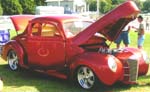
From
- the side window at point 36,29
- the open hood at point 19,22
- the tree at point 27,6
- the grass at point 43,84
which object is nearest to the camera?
the grass at point 43,84

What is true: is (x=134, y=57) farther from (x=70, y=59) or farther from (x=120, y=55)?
(x=70, y=59)

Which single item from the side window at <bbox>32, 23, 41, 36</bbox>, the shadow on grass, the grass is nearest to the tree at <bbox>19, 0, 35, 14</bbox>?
the shadow on grass

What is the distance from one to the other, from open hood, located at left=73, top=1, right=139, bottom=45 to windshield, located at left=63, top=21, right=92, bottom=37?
1.00ft

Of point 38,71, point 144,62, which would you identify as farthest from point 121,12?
point 38,71

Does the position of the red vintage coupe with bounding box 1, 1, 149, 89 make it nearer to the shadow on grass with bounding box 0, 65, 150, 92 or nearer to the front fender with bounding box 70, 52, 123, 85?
the front fender with bounding box 70, 52, 123, 85

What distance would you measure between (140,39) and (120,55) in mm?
4282

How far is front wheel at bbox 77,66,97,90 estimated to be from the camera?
9227 millimetres

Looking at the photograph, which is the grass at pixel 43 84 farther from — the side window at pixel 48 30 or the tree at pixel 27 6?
the tree at pixel 27 6

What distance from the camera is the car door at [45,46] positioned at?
32.8ft

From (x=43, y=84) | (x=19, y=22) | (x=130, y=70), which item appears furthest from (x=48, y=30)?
(x=130, y=70)

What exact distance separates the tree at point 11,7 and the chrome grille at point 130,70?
5249 cm

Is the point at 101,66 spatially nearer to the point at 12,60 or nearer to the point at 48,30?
the point at 48,30

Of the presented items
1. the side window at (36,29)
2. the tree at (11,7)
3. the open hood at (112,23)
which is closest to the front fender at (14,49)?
the side window at (36,29)

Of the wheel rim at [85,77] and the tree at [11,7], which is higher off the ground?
→ the wheel rim at [85,77]
